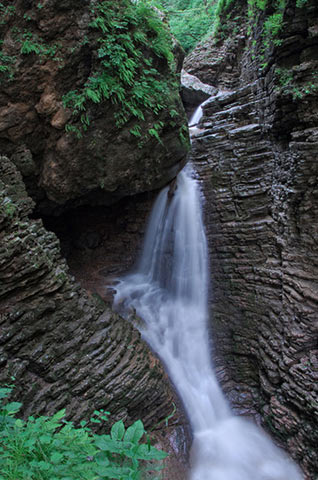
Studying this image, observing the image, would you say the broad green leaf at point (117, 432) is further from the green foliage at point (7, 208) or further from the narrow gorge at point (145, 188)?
the green foliage at point (7, 208)

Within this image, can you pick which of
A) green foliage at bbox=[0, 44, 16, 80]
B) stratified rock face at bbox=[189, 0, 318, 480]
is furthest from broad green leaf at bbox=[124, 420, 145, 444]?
green foliage at bbox=[0, 44, 16, 80]

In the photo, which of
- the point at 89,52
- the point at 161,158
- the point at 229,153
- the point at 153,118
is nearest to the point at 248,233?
the point at 229,153

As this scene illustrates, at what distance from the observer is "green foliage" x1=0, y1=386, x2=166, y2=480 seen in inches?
63.6

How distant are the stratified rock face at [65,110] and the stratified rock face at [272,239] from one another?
2138 mm

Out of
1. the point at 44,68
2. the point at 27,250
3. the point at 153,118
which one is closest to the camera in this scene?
the point at 27,250

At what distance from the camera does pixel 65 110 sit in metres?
4.50

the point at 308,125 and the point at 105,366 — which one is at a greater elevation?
the point at 308,125

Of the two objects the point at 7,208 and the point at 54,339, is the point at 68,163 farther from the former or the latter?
the point at 54,339

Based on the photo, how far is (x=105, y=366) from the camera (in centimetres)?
423

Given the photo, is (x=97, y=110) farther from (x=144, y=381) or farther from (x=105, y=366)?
(x=144, y=381)

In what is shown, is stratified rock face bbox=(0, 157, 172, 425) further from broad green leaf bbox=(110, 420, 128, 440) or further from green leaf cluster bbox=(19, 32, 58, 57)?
broad green leaf bbox=(110, 420, 128, 440)

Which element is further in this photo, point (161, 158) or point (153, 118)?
point (161, 158)

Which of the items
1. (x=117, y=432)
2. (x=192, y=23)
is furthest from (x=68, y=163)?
(x=192, y=23)

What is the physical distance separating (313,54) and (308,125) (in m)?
A: 1.29
